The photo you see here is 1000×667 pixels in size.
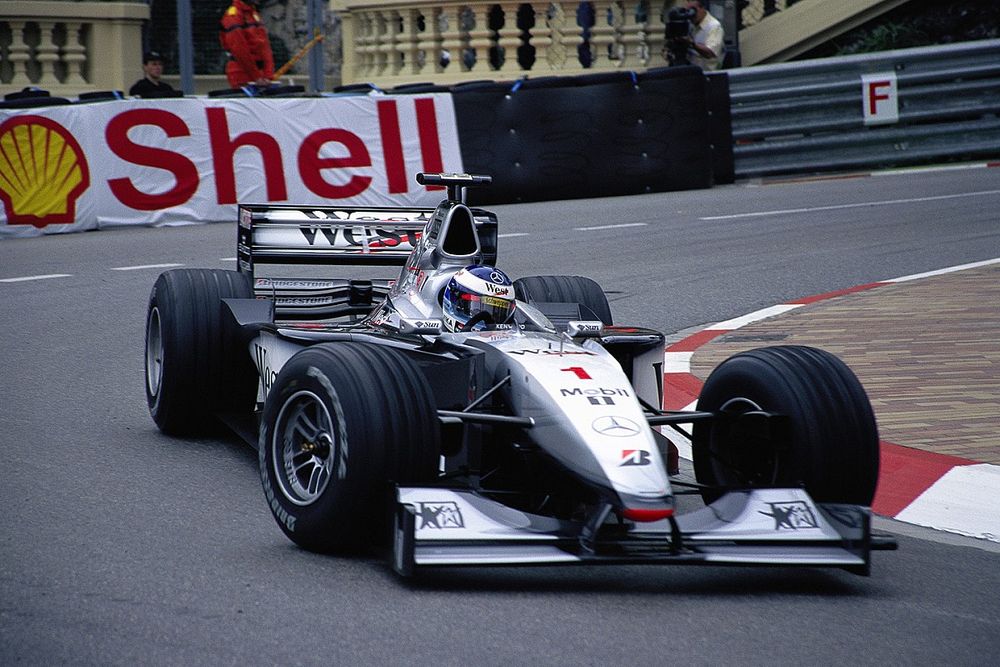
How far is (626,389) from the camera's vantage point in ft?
16.2

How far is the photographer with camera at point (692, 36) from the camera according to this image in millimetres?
19297

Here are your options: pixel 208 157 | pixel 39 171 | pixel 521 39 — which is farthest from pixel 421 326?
pixel 521 39

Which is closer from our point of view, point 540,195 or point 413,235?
point 413,235

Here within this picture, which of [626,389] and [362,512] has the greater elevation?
[626,389]

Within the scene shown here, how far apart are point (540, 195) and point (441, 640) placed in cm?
1249

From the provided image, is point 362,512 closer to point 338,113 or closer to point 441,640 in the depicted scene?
point 441,640

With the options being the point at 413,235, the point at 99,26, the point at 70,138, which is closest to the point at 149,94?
the point at 70,138

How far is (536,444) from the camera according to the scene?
486cm

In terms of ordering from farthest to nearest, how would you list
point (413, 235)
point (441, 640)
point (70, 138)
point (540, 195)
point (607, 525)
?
point (540, 195), point (70, 138), point (413, 235), point (607, 525), point (441, 640)

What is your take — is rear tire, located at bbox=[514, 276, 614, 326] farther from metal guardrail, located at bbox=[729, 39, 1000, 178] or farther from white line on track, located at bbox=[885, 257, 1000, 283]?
metal guardrail, located at bbox=[729, 39, 1000, 178]

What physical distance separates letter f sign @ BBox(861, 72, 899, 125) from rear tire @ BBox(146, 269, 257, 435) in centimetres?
1232

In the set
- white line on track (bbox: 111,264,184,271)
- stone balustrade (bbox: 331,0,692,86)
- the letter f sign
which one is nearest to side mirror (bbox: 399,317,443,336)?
white line on track (bbox: 111,264,184,271)

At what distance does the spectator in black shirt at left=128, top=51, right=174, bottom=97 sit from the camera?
15.6 m

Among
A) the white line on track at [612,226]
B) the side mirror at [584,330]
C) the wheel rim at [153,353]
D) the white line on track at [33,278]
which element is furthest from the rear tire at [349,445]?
the white line on track at [612,226]
